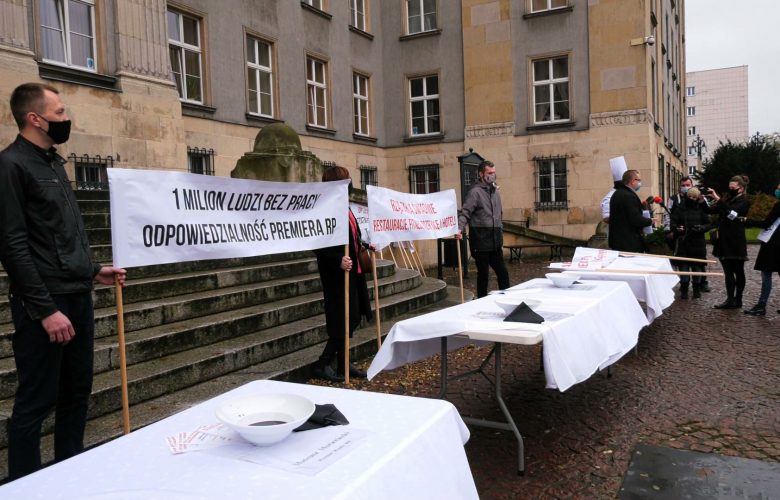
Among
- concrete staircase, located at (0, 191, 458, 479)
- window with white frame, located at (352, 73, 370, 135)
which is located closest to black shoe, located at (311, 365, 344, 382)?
concrete staircase, located at (0, 191, 458, 479)

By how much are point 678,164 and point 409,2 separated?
17.3 meters

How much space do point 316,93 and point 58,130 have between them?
17.0 m

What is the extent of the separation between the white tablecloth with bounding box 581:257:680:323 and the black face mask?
4.63m

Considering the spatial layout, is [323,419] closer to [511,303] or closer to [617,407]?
[511,303]

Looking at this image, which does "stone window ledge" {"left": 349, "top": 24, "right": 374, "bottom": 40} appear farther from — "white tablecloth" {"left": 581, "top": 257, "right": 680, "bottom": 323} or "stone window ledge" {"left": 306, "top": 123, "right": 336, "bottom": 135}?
"white tablecloth" {"left": 581, "top": 257, "right": 680, "bottom": 323}

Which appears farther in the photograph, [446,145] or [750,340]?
[446,145]

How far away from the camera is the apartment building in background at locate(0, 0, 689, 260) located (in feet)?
37.9

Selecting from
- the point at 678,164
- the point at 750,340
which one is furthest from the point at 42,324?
the point at 678,164

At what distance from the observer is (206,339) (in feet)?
18.7

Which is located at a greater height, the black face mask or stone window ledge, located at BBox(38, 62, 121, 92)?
stone window ledge, located at BBox(38, 62, 121, 92)

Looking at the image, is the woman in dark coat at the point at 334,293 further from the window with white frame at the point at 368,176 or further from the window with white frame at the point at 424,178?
the window with white frame at the point at 424,178

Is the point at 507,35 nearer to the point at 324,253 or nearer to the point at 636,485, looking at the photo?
the point at 324,253

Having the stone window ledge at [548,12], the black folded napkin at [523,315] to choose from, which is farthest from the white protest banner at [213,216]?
the stone window ledge at [548,12]

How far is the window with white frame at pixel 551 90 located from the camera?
20406mm
